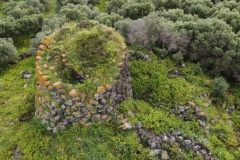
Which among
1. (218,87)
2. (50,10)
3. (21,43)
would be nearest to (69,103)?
(218,87)

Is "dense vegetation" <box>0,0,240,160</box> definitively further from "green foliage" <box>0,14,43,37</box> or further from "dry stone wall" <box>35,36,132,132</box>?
"dry stone wall" <box>35,36,132,132</box>

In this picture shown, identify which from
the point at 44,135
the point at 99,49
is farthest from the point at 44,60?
the point at 44,135

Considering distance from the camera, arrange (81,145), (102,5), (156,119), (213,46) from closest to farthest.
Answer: (81,145), (156,119), (213,46), (102,5)

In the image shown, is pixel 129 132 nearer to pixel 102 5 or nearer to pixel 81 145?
pixel 81 145

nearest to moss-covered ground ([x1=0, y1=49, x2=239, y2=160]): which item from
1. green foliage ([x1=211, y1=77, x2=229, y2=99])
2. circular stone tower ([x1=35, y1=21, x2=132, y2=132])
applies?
green foliage ([x1=211, y1=77, x2=229, y2=99])

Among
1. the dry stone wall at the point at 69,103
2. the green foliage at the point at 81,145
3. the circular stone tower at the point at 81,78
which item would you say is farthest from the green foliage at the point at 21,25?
the green foliage at the point at 81,145

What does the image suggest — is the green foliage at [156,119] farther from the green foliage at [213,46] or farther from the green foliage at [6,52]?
the green foliage at [6,52]

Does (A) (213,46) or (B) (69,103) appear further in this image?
(A) (213,46)
